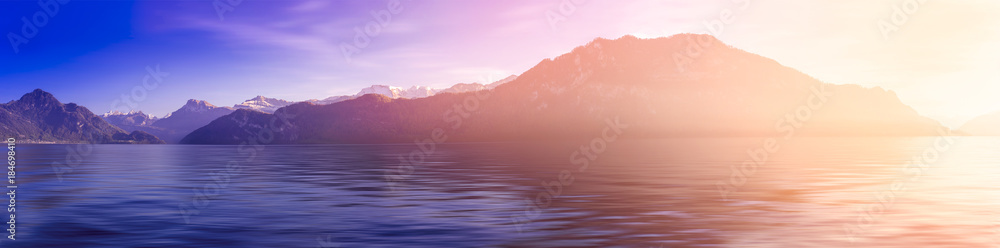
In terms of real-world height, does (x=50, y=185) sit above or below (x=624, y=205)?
below

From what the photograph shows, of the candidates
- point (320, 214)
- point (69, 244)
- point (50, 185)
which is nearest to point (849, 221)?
point (320, 214)

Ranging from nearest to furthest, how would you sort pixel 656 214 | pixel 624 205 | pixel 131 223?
pixel 131 223 → pixel 656 214 → pixel 624 205

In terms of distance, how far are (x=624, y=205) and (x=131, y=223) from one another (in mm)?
25220

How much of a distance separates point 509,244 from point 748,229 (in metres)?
11.0

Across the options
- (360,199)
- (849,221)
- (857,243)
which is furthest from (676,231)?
(360,199)

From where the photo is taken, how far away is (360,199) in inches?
1517

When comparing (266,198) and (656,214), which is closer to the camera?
(656,214)

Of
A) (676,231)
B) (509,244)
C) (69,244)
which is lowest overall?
(69,244)

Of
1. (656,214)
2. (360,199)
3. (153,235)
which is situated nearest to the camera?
(153,235)

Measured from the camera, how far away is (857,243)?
23.6 m

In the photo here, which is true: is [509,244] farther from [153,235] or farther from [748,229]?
[153,235]

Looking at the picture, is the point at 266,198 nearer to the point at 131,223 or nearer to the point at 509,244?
the point at 131,223

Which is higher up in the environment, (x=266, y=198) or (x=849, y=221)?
(x=849, y=221)

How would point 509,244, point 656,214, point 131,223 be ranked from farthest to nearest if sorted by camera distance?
point 656,214
point 131,223
point 509,244
